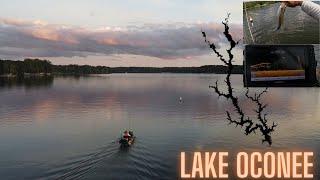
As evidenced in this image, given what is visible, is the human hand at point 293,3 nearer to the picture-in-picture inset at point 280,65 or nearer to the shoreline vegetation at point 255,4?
the shoreline vegetation at point 255,4

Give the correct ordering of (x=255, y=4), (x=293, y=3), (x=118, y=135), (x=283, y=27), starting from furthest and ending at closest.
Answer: (x=118, y=135) → (x=283, y=27) → (x=255, y=4) → (x=293, y=3)

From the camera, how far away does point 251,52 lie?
34.1m

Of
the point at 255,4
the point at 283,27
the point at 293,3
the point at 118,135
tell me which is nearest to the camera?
the point at 293,3

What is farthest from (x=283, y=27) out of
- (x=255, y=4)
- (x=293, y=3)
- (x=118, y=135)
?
(x=118, y=135)

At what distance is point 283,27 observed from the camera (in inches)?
1364

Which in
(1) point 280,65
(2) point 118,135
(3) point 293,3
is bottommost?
(2) point 118,135

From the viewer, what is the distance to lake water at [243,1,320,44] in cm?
3428

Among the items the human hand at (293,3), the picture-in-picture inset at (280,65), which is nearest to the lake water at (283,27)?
the human hand at (293,3)

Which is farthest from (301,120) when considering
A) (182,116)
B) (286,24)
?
(286,24)

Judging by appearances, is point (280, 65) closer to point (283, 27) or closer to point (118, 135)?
point (283, 27)

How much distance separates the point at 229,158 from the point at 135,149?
14.4 meters

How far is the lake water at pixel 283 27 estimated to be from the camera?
3428 cm

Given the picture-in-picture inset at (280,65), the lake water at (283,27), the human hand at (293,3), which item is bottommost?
the picture-in-picture inset at (280,65)

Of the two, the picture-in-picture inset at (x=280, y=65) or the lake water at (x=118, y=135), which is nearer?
the picture-in-picture inset at (x=280, y=65)
